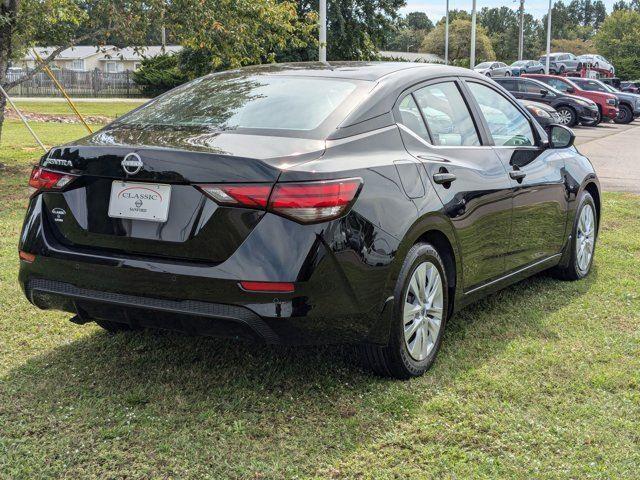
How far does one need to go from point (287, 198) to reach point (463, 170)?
1448mm

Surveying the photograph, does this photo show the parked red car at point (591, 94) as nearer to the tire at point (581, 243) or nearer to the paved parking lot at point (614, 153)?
Answer: the paved parking lot at point (614, 153)

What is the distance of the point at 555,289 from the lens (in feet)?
19.1

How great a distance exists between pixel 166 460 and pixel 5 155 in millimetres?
12944

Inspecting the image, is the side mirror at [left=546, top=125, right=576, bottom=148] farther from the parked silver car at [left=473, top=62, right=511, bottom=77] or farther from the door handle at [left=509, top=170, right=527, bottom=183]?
the parked silver car at [left=473, top=62, right=511, bottom=77]

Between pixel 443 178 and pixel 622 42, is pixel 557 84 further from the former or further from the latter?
pixel 622 42

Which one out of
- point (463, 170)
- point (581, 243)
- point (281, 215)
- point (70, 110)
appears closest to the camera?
point (281, 215)

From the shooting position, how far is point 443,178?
4137 millimetres

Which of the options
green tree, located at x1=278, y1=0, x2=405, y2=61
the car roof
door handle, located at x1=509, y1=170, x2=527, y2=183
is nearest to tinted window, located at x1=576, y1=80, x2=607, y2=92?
green tree, located at x1=278, y1=0, x2=405, y2=61

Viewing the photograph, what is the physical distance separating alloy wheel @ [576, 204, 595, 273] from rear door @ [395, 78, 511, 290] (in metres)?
1.46

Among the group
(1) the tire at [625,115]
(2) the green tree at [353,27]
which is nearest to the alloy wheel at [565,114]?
(1) the tire at [625,115]

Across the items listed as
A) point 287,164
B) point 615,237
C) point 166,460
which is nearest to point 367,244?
point 287,164

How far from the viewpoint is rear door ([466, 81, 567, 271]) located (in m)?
4.94

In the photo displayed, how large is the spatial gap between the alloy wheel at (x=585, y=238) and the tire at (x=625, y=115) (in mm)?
28535

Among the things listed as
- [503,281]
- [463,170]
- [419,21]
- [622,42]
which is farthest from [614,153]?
[419,21]
